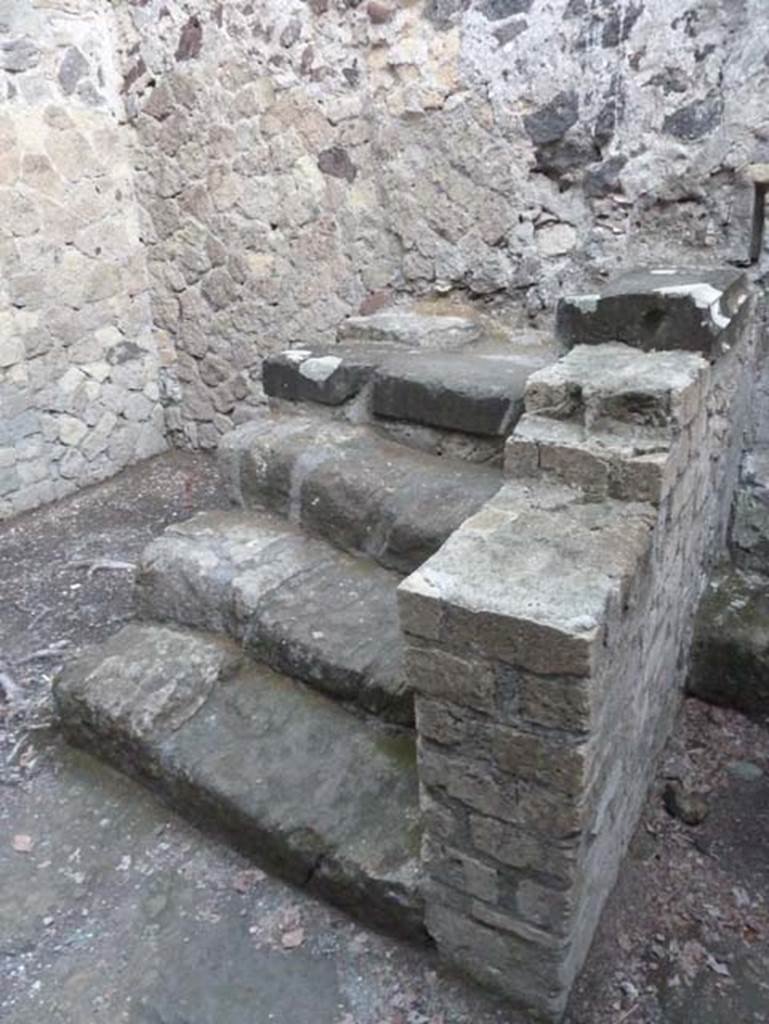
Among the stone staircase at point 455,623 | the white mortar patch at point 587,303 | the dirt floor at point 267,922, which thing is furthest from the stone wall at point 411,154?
the dirt floor at point 267,922

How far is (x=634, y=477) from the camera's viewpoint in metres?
1.76

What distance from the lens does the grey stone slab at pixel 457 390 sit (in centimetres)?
246

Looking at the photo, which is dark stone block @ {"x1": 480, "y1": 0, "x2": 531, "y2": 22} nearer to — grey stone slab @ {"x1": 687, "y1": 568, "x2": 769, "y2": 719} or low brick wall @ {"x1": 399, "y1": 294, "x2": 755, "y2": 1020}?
low brick wall @ {"x1": 399, "y1": 294, "x2": 755, "y2": 1020}

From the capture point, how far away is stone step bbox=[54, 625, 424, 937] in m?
1.90

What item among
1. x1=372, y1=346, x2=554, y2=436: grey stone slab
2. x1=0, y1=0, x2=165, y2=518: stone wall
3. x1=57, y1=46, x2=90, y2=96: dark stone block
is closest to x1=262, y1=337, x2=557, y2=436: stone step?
x1=372, y1=346, x2=554, y2=436: grey stone slab

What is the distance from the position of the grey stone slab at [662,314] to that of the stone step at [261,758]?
116 cm

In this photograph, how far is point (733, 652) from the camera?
8.39 feet

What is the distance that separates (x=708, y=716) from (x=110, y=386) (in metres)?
3.23

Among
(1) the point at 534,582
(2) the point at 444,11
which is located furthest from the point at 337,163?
(1) the point at 534,582

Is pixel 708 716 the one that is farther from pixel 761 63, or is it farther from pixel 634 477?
pixel 761 63

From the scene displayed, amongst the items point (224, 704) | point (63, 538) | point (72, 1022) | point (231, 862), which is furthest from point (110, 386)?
point (72, 1022)

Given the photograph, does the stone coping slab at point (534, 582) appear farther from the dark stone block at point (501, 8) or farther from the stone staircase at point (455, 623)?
the dark stone block at point (501, 8)

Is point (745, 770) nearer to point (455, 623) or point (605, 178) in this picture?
point (455, 623)

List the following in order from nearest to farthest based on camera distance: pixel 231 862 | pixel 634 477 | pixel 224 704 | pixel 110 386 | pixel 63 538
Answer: pixel 634 477 < pixel 231 862 < pixel 224 704 < pixel 63 538 < pixel 110 386
